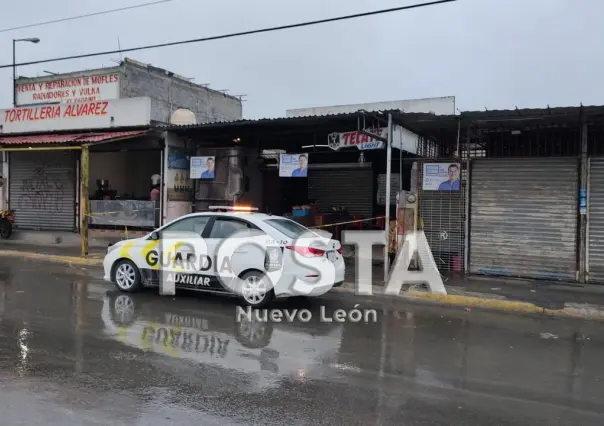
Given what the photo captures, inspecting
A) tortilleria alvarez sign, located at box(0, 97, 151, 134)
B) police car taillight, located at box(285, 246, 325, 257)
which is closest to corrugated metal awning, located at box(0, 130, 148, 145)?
tortilleria alvarez sign, located at box(0, 97, 151, 134)

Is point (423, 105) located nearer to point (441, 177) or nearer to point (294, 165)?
point (441, 177)

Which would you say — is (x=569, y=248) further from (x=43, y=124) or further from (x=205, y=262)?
(x=43, y=124)

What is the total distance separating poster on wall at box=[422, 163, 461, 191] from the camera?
12.1 meters

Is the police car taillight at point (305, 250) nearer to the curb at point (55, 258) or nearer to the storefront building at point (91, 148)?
the curb at point (55, 258)

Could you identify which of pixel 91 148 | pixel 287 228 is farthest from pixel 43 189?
pixel 287 228

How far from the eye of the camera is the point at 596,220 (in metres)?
11.2

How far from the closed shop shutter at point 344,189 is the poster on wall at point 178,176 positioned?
4.31 m

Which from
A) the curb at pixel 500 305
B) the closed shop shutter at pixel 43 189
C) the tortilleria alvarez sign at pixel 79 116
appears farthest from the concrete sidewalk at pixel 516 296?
the closed shop shutter at pixel 43 189

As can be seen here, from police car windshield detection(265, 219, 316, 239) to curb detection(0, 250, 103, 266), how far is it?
6.88 meters

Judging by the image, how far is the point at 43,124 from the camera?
721 inches

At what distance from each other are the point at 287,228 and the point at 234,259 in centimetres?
103

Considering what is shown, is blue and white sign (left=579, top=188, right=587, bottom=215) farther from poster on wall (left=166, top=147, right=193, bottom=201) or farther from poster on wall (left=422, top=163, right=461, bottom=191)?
poster on wall (left=166, top=147, right=193, bottom=201)

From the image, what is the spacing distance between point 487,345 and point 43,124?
16.9 m

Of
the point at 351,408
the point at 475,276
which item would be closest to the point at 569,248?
the point at 475,276
